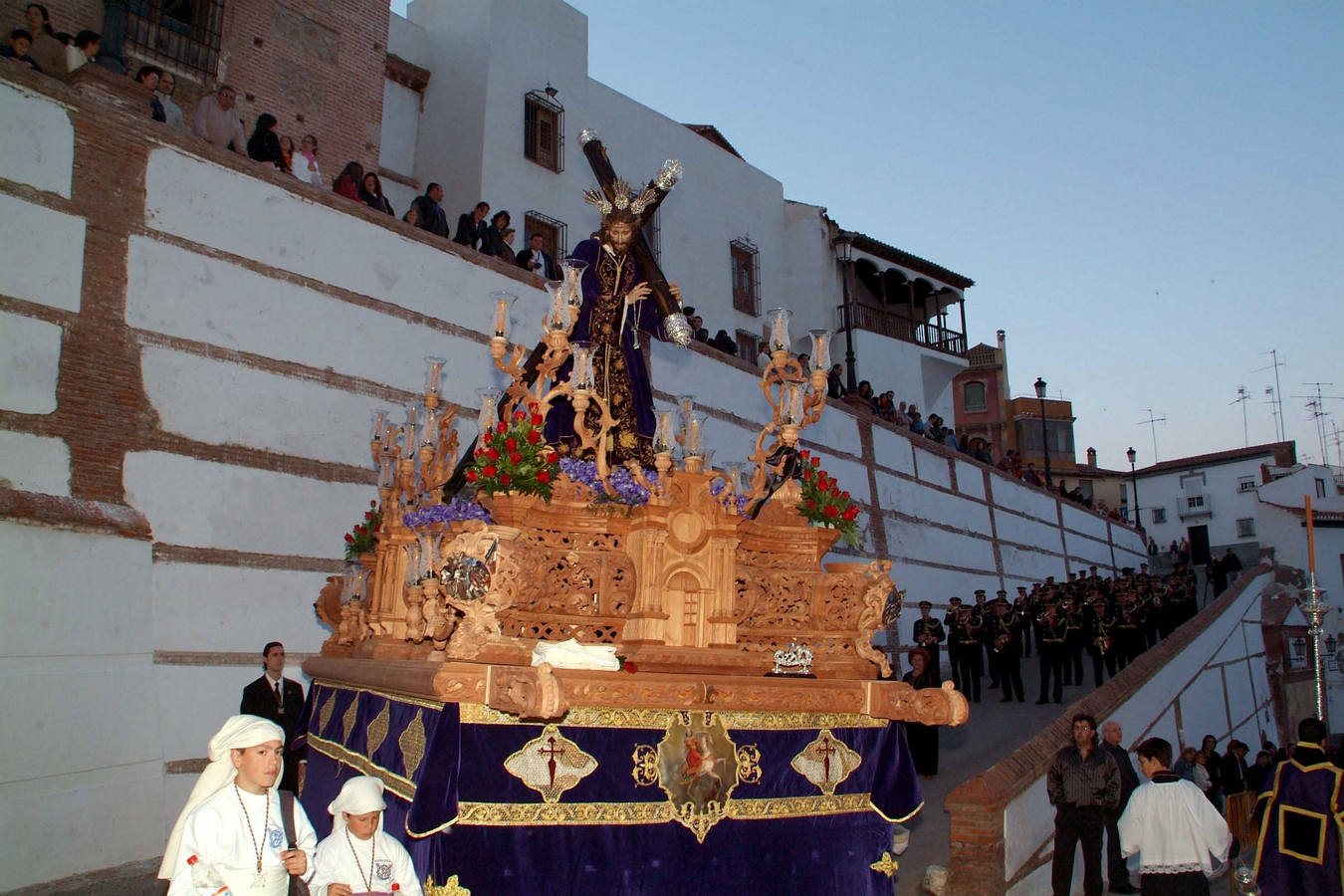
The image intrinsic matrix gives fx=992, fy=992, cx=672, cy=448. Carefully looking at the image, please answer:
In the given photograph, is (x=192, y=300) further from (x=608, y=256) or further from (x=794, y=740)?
(x=794, y=740)

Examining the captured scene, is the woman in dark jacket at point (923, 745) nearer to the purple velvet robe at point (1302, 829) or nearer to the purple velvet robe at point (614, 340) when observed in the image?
the purple velvet robe at point (1302, 829)

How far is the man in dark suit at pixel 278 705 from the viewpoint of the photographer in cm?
884

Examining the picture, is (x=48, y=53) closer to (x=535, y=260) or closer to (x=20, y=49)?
(x=20, y=49)

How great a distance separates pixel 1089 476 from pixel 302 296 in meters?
49.2

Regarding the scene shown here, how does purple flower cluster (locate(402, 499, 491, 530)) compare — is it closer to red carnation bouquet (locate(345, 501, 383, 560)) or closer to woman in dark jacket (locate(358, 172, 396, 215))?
red carnation bouquet (locate(345, 501, 383, 560))

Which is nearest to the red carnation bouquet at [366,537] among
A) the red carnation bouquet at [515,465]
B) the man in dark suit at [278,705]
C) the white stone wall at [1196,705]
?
the man in dark suit at [278,705]

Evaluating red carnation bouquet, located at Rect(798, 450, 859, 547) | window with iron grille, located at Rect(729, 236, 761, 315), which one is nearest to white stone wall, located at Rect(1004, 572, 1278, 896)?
red carnation bouquet, located at Rect(798, 450, 859, 547)

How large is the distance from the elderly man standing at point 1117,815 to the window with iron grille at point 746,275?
19.4 metres

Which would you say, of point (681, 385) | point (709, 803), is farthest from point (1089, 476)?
point (709, 803)

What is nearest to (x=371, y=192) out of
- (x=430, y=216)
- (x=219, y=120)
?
(x=430, y=216)

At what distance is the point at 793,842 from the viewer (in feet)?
20.1

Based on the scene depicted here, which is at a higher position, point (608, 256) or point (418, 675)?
point (608, 256)

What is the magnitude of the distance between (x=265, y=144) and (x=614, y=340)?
721 cm

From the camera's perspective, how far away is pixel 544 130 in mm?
21328
